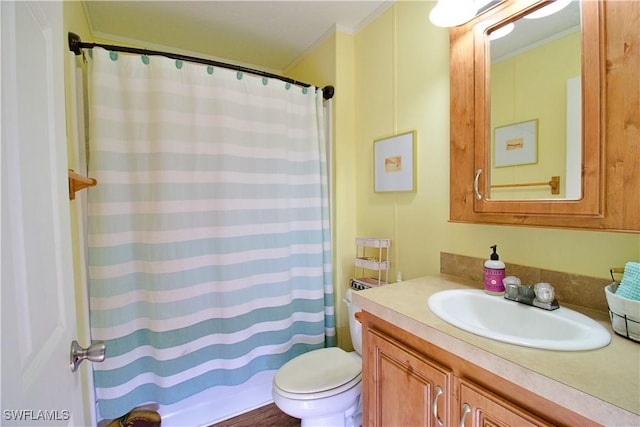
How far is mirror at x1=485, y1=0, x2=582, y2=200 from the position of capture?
91 cm

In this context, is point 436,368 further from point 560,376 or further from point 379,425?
point 379,425

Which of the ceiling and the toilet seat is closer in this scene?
the toilet seat

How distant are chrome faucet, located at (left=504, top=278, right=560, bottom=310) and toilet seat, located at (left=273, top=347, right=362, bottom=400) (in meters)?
0.79

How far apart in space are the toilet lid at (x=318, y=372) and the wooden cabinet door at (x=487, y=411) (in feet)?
2.24

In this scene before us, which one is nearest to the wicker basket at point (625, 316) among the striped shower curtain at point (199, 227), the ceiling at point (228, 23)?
the striped shower curtain at point (199, 227)

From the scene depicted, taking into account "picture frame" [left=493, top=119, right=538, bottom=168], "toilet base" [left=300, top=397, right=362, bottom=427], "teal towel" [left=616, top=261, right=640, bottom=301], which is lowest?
"toilet base" [left=300, top=397, right=362, bottom=427]

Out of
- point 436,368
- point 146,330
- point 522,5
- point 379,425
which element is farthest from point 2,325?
point 522,5

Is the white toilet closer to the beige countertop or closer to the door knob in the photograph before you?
the beige countertop

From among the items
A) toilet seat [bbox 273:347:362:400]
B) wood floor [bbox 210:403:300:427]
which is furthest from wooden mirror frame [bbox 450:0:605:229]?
wood floor [bbox 210:403:300:427]

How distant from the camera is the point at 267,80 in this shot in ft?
5.75

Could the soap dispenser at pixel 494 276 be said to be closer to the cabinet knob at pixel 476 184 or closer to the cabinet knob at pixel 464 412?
the cabinet knob at pixel 476 184

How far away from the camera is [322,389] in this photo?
1285mm

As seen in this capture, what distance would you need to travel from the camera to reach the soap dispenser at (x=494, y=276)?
110 cm

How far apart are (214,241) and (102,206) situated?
0.54 m
